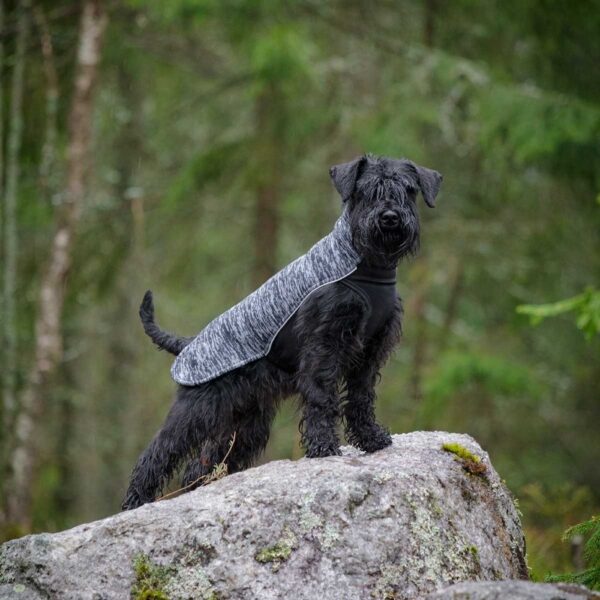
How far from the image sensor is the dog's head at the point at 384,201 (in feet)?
14.6

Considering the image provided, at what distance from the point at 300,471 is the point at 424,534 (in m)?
0.68

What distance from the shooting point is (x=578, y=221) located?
12.6 meters

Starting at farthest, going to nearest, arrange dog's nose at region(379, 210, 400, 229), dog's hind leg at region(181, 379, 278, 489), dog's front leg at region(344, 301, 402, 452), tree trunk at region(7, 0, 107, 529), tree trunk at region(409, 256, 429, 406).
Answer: tree trunk at region(409, 256, 429, 406), tree trunk at region(7, 0, 107, 529), dog's hind leg at region(181, 379, 278, 489), dog's front leg at region(344, 301, 402, 452), dog's nose at region(379, 210, 400, 229)

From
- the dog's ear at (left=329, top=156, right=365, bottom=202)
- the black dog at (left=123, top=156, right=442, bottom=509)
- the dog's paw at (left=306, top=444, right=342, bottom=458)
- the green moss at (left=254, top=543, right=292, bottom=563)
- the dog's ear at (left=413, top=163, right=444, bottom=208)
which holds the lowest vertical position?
the green moss at (left=254, top=543, right=292, bottom=563)

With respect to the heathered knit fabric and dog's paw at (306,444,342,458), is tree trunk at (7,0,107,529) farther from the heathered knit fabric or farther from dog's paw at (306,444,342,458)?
dog's paw at (306,444,342,458)

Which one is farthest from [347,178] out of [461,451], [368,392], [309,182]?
[309,182]

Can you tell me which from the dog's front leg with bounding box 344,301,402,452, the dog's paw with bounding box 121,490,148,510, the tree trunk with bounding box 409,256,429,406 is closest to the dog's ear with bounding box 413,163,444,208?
the dog's front leg with bounding box 344,301,402,452

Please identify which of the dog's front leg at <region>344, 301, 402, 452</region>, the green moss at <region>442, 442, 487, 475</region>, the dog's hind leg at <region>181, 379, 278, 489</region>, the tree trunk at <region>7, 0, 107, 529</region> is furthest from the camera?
the tree trunk at <region>7, 0, 107, 529</region>

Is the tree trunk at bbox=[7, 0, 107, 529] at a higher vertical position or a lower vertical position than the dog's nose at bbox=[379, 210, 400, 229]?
higher

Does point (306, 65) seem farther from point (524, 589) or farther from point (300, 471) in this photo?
point (524, 589)

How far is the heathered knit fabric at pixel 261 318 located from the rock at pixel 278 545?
2.35 ft

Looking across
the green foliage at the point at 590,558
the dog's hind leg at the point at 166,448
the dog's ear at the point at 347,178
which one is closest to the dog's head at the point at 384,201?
the dog's ear at the point at 347,178

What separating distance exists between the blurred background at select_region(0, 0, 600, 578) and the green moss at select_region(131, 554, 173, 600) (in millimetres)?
4574

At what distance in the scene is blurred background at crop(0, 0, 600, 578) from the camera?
9742 millimetres
